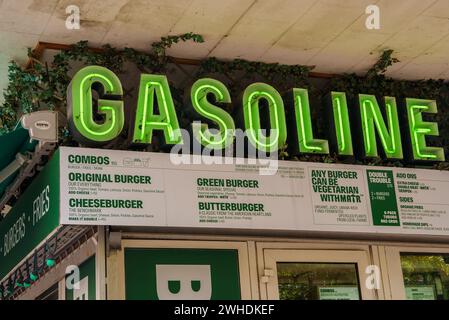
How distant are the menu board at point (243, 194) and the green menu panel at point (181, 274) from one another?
0.29m

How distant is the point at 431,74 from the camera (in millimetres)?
6883

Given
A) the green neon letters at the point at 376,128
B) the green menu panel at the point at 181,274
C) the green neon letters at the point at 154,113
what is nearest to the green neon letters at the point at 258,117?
the green neon letters at the point at 154,113

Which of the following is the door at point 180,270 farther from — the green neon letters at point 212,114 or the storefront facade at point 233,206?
the green neon letters at point 212,114

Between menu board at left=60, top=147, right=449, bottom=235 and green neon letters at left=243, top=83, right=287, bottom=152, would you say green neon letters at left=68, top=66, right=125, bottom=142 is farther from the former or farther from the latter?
green neon letters at left=243, top=83, right=287, bottom=152

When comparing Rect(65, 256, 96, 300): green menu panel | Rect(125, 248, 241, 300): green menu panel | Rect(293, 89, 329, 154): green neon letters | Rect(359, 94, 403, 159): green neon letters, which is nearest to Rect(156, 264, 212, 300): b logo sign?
Rect(125, 248, 241, 300): green menu panel

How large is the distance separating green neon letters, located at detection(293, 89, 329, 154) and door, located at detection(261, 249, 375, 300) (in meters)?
0.78

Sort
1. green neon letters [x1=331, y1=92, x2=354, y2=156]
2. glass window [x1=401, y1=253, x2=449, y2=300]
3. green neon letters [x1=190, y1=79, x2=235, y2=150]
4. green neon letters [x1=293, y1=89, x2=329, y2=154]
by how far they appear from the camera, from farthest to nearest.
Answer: glass window [x1=401, y1=253, x2=449, y2=300], green neon letters [x1=331, y1=92, x2=354, y2=156], green neon letters [x1=293, y1=89, x2=329, y2=154], green neon letters [x1=190, y1=79, x2=235, y2=150]

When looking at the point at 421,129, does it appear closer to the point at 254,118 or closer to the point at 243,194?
the point at 254,118

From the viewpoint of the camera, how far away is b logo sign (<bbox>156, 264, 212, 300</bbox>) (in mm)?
5637

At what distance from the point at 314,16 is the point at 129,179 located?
175cm

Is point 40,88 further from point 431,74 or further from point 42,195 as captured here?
point 431,74

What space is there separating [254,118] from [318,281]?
1.34m

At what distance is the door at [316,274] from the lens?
6023 mm
